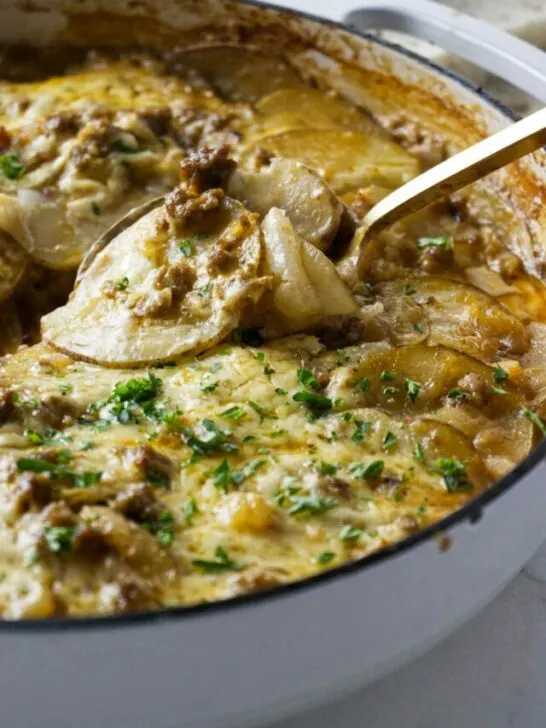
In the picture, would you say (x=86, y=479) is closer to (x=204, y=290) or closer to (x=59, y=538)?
(x=59, y=538)

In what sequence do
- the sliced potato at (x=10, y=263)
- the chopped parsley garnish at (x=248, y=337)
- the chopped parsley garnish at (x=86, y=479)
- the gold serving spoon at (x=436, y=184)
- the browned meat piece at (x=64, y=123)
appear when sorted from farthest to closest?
the browned meat piece at (x=64, y=123), the sliced potato at (x=10, y=263), the gold serving spoon at (x=436, y=184), the chopped parsley garnish at (x=248, y=337), the chopped parsley garnish at (x=86, y=479)

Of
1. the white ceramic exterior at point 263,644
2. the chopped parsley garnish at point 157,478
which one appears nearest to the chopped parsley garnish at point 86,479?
the chopped parsley garnish at point 157,478

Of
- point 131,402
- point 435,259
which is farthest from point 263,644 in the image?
point 435,259

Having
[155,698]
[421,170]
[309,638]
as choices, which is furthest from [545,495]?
[421,170]

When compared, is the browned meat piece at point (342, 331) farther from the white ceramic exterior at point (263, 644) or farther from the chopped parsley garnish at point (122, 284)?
the white ceramic exterior at point (263, 644)

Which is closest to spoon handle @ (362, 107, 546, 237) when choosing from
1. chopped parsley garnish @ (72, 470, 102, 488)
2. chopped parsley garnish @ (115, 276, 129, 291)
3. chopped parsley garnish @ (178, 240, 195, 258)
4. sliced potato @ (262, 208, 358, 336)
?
sliced potato @ (262, 208, 358, 336)

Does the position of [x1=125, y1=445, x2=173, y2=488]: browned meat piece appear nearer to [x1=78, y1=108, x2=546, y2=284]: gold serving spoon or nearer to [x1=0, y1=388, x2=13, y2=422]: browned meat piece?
[x1=0, y1=388, x2=13, y2=422]: browned meat piece
